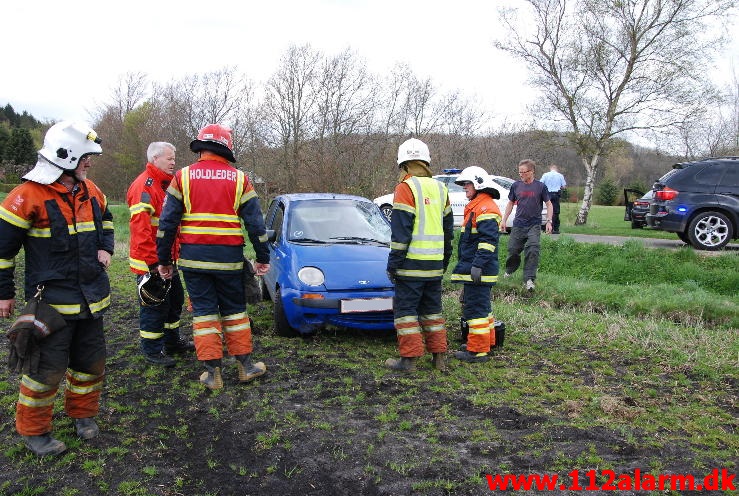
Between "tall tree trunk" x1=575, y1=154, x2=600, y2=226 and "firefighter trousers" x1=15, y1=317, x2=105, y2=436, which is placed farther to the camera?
"tall tree trunk" x1=575, y1=154, x2=600, y2=226

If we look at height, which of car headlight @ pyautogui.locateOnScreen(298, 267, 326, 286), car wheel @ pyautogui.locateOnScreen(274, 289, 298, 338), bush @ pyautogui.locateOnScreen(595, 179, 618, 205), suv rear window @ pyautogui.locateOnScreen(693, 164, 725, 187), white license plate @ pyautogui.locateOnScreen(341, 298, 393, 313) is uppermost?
bush @ pyautogui.locateOnScreen(595, 179, 618, 205)

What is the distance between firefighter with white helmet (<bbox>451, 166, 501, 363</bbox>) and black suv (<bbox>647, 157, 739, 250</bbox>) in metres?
7.43

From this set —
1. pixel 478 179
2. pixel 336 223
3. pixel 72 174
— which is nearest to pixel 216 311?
pixel 72 174

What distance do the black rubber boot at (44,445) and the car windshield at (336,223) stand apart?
3.44 m

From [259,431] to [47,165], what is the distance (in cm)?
221

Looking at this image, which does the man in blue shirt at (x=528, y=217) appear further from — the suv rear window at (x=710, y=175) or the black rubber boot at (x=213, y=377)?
the black rubber boot at (x=213, y=377)

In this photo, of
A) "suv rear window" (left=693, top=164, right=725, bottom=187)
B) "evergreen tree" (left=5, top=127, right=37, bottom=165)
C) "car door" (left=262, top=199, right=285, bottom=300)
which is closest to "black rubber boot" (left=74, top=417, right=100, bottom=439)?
"car door" (left=262, top=199, right=285, bottom=300)

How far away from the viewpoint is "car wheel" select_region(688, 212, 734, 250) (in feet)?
34.7

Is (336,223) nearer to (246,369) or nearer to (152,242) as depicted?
(152,242)

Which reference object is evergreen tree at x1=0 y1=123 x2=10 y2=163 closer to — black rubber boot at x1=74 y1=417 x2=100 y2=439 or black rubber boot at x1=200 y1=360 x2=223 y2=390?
black rubber boot at x1=200 y1=360 x2=223 y2=390

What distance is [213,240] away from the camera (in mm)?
4348

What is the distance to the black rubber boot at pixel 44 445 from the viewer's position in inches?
129

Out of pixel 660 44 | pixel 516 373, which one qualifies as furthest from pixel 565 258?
pixel 660 44

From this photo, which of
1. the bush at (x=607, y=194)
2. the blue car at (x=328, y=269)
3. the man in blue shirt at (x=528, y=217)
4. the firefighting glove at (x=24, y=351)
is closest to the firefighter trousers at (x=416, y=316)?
the blue car at (x=328, y=269)
